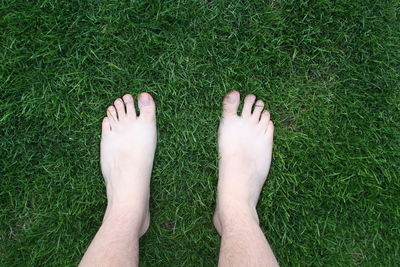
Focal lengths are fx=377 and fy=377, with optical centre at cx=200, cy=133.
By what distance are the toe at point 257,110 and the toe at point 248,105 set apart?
0.02 meters

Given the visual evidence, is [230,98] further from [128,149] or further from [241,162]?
[128,149]

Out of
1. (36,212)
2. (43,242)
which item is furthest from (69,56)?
(43,242)

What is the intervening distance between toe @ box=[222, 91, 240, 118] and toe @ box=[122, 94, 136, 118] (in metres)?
0.42

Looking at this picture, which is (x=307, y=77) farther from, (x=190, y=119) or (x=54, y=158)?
(x=54, y=158)

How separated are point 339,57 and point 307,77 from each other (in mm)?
176

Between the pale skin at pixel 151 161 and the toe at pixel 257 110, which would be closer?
the pale skin at pixel 151 161

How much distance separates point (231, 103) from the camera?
5.76 feet

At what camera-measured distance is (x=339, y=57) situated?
1.77 m

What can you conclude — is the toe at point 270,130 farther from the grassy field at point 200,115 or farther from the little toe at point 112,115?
the little toe at point 112,115

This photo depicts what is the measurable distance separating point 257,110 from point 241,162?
258 mm

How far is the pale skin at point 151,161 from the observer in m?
1.60

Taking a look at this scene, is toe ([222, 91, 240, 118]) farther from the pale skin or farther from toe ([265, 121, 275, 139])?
toe ([265, 121, 275, 139])

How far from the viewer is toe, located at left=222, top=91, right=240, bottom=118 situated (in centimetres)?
175

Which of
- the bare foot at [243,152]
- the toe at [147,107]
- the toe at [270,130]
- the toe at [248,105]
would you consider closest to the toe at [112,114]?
the toe at [147,107]
